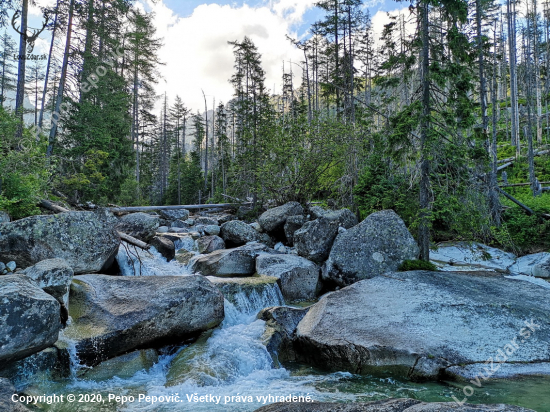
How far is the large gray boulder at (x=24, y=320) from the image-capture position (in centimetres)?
423

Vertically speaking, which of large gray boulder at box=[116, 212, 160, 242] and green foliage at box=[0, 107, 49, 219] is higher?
green foliage at box=[0, 107, 49, 219]

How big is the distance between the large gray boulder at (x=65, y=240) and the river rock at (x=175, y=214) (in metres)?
11.7

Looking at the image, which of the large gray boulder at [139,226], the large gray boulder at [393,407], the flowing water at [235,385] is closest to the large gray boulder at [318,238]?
the flowing water at [235,385]

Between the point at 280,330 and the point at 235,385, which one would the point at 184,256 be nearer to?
the point at 280,330

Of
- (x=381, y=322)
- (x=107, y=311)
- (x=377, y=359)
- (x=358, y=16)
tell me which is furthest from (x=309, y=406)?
(x=358, y=16)

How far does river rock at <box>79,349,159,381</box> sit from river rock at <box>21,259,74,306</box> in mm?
1378

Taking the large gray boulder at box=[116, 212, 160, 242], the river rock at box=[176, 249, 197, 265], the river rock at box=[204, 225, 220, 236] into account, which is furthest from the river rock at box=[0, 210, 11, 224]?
the river rock at box=[204, 225, 220, 236]

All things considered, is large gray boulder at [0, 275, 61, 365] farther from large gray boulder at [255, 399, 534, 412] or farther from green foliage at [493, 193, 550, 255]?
green foliage at [493, 193, 550, 255]

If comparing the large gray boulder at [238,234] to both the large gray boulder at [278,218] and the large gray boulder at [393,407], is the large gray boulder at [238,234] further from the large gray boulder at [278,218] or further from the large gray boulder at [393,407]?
the large gray boulder at [393,407]

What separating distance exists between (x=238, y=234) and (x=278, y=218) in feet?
6.30

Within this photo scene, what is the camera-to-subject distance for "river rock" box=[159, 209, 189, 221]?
2027cm

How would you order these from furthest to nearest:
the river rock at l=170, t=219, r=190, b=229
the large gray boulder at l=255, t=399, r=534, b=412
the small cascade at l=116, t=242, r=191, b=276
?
the river rock at l=170, t=219, r=190, b=229 < the small cascade at l=116, t=242, r=191, b=276 < the large gray boulder at l=255, t=399, r=534, b=412

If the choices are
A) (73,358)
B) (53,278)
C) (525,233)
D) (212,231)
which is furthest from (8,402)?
(525,233)

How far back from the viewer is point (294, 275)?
9211 millimetres
